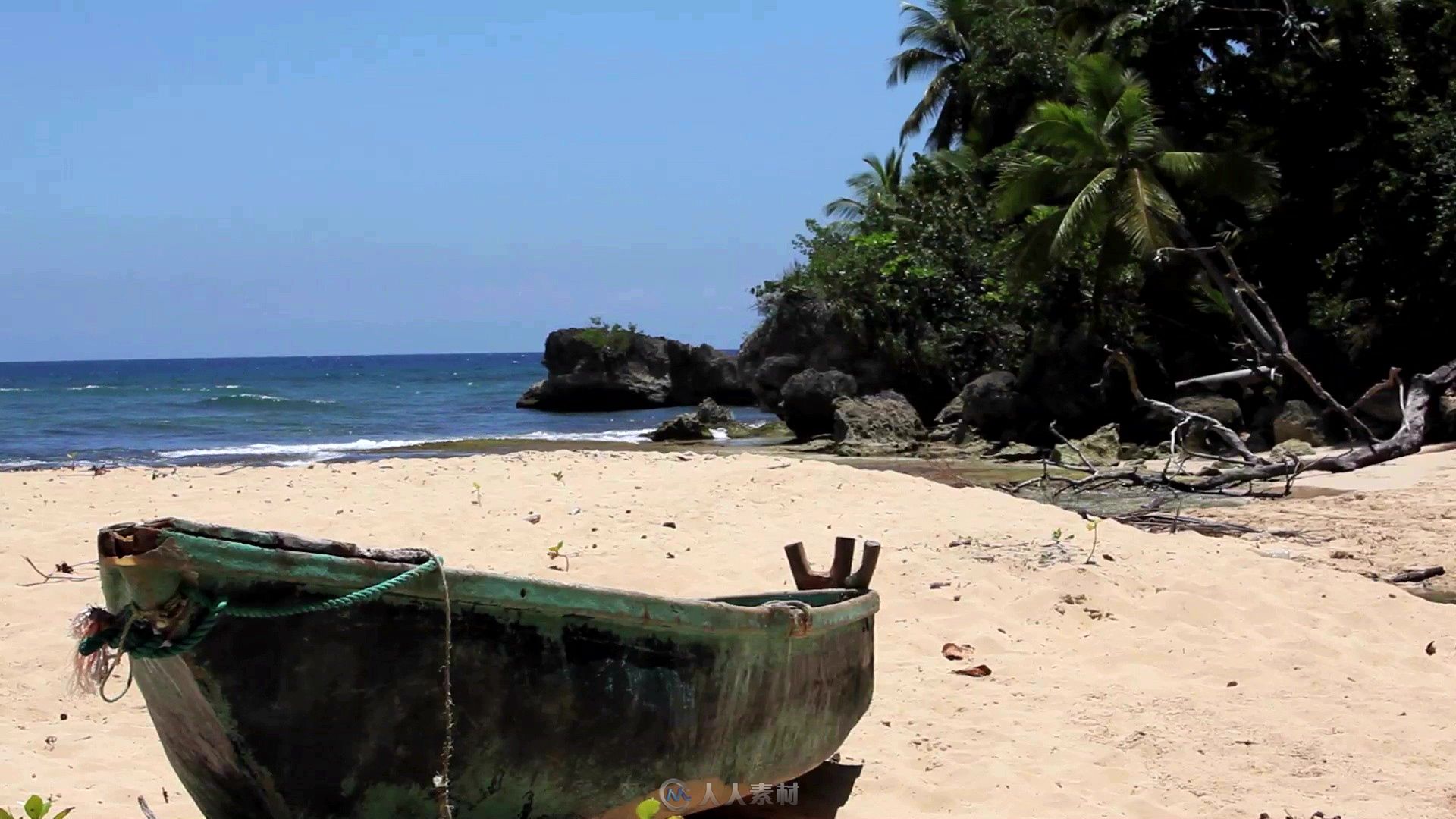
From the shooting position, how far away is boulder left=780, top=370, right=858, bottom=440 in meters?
25.3

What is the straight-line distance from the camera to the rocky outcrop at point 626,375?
42.7m

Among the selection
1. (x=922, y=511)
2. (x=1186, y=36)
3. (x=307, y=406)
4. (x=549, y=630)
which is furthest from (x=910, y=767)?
(x=307, y=406)

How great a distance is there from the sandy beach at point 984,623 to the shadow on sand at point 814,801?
53mm

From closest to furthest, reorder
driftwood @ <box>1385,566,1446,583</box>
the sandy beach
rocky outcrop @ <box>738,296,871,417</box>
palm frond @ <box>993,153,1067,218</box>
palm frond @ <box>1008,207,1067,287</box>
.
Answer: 1. the sandy beach
2. driftwood @ <box>1385,566,1446,583</box>
3. palm frond @ <box>1008,207,1067,287</box>
4. palm frond @ <box>993,153,1067,218</box>
5. rocky outcrop @ <box>738,296,871,417</box>

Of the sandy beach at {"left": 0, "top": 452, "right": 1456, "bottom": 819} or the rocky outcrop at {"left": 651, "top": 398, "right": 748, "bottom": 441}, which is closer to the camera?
the sandy beach at {"left": 0, "top": 452, "right": 1456, "bottom": 819}

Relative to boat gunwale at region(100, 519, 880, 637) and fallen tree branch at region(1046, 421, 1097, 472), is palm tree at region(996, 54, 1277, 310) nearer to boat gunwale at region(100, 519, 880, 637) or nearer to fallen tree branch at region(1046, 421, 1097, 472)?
fallen tree branch at region(1046, 421, 1097, 472)

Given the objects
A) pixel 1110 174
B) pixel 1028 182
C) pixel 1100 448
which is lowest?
pixel 1100 448

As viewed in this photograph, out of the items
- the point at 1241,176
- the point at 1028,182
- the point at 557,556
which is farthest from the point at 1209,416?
the point at 557,556

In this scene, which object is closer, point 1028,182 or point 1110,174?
point 1110,174

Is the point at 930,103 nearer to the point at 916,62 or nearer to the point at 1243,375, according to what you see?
the point at 916,62

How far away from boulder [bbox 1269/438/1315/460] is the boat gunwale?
13.6m

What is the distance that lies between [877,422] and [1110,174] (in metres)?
5.54

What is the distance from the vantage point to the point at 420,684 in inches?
120

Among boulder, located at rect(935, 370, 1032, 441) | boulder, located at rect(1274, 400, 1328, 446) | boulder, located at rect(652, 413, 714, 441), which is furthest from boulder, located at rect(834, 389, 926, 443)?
boulder, located at rect(652, 413, 714, 441)
